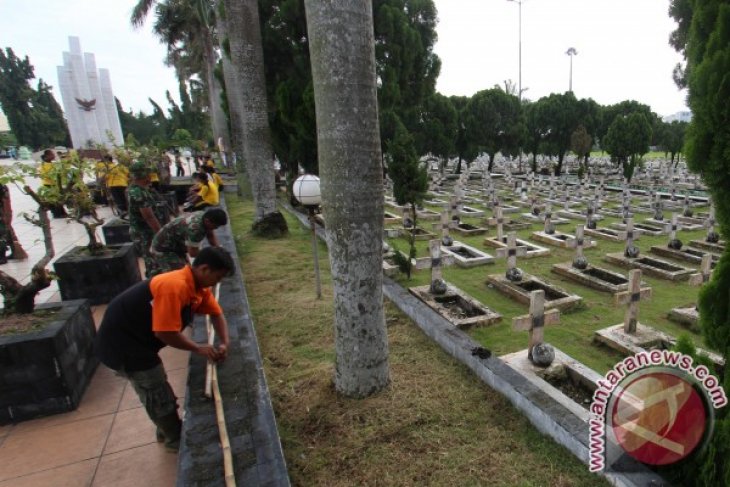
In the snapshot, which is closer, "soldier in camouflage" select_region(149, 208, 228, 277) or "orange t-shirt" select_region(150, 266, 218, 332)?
"orange t-shirt" select_region(150, 266, 218, 332)

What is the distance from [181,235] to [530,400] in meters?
3.52

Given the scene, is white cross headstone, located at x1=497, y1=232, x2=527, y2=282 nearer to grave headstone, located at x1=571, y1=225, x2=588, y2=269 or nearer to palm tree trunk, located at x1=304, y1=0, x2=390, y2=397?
grave headstone, located at x1=571, y1=225, x2=588, y2=269

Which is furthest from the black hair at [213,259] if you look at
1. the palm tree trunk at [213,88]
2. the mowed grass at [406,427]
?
the palm tree trunk at [213,88]

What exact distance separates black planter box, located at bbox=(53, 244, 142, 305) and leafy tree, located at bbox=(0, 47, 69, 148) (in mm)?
48571

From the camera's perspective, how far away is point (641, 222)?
11.5 metres

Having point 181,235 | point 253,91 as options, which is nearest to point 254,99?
point 253,91

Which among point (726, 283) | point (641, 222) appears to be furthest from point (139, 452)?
point (641, 222)

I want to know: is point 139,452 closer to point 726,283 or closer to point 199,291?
point 199,291

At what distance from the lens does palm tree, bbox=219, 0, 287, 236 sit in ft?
28.2

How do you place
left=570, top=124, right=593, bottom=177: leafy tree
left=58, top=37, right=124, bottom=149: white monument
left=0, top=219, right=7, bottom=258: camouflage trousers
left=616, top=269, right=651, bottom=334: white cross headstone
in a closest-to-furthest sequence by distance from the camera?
1. left=616, top=269, right=651, bottom=334: white cross headstone
2. left=0, top=219, right=7, bottom=258: camouflage trousers
3. left=570, top=124, right=593, bottom=177: leafy tree
4. left=58, top=37, right=124, bottom=149: white monument

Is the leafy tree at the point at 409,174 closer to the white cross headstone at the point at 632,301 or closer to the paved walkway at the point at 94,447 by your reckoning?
the white cross headstone at the point at 632,301

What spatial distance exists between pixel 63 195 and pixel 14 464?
3590 mm

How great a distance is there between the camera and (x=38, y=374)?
3033 mm

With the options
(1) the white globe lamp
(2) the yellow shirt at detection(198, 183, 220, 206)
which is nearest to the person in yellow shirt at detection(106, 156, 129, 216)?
(2) the yellow shirt at detection(198, 183, 220, 206)
